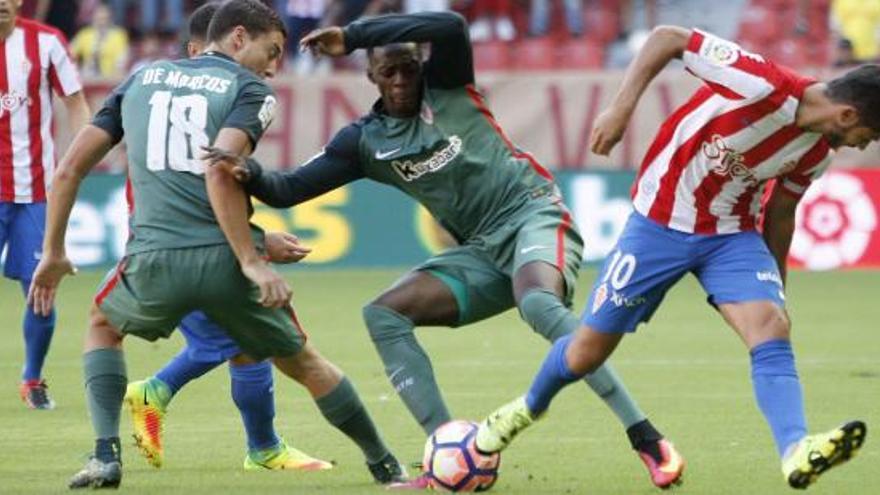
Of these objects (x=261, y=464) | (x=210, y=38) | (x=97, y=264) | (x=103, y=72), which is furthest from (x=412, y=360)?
(x=103, y=72)

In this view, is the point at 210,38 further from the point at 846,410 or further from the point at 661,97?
the point at 661,97

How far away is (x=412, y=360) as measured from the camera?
7922mm

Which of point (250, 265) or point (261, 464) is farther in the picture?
point (261, 464)

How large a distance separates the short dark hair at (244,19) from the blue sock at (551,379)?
5.34ft

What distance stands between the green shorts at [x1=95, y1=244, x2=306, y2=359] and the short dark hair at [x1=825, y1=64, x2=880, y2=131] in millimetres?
2150

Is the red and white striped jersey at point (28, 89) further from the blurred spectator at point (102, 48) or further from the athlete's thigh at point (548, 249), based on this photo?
the blurred spectator at point (102, 48)

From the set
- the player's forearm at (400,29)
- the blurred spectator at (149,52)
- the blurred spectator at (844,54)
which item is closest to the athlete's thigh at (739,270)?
the player's forearm at (400,29)

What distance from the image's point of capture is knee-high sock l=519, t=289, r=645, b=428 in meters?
7.73

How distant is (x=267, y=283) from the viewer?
23.7 feet

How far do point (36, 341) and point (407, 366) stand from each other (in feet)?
11.5

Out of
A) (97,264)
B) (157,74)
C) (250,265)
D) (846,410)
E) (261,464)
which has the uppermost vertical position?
(157,74)

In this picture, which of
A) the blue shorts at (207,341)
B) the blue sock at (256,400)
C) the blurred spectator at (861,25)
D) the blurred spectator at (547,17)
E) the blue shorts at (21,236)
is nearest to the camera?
the blue sock at (256,400)

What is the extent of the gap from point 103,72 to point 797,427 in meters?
15.4

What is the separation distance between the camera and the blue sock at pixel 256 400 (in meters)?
8.26
